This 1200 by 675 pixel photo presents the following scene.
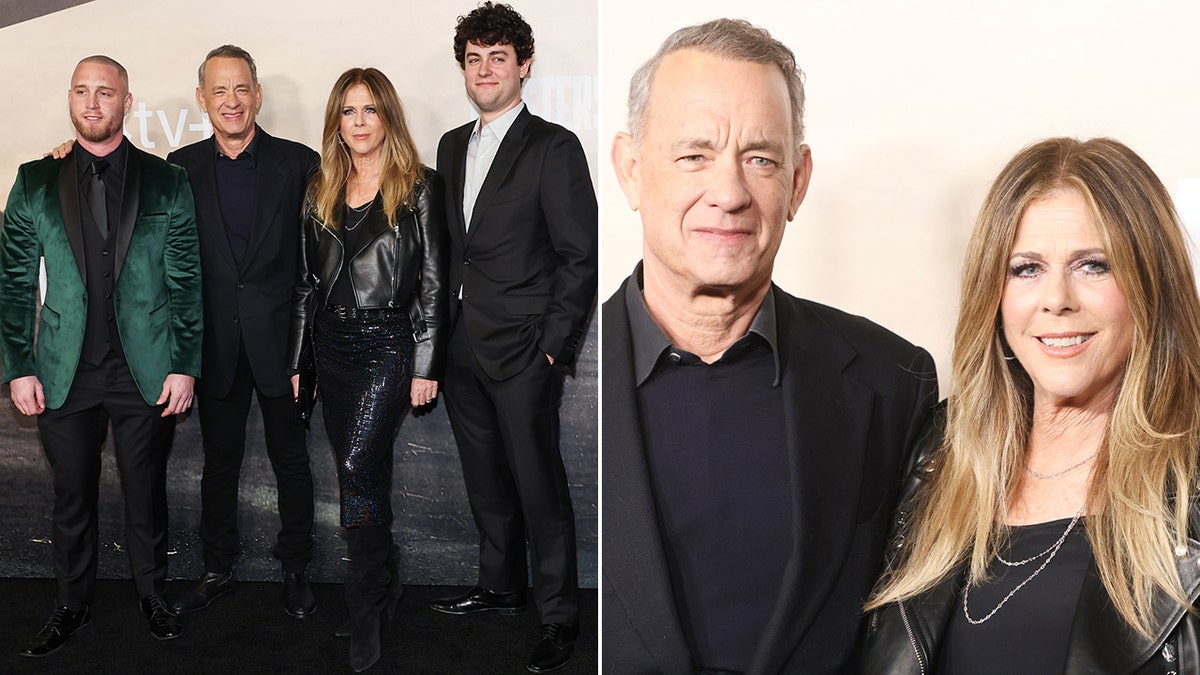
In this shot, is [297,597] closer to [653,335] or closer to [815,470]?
[653,335]

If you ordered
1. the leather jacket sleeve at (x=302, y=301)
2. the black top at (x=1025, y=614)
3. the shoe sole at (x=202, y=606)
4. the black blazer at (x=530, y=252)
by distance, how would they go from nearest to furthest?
the black top at (x=1025, y=614) → the black blazer at (x=530, y=252) → the leather jacket sleeve at (x=302, y=301) → the shoe sole at (x=202, y=606)

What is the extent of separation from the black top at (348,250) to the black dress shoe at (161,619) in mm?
1295

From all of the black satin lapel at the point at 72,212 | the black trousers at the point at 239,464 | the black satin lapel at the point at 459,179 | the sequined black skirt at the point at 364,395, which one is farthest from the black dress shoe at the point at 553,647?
the black satin lapel at the point at 72,212

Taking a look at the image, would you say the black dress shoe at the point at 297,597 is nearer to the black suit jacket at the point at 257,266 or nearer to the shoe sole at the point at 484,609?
the shoe sole at the point at 484,609

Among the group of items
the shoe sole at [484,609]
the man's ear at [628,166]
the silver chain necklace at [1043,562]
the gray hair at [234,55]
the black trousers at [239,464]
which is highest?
the gray hair at [234,55]

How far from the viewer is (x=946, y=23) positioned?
6.52ft

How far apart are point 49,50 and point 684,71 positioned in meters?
2.91

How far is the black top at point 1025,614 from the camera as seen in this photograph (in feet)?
5.86

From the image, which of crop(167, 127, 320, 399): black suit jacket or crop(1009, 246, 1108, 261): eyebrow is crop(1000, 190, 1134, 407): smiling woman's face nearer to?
crop(1009, 246, 1108, 261): eyebrow

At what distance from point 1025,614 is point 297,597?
107 inches

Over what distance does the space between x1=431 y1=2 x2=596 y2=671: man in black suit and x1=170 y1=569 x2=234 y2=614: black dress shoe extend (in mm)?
1123

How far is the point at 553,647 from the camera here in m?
3.38

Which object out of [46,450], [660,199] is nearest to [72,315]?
[46,450]

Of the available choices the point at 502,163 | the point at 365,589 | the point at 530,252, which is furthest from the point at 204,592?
the point at 502,163
